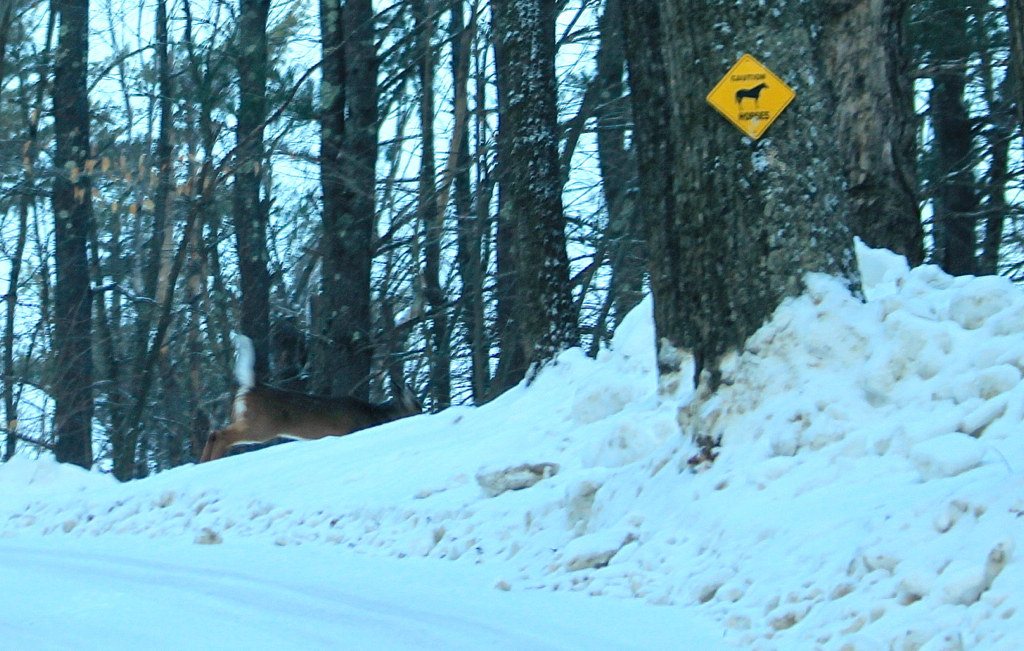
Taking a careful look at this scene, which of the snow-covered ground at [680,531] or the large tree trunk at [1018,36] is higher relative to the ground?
the large tree trunk at [1018,36]

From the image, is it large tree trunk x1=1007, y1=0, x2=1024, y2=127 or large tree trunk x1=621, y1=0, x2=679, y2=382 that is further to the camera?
large tree trunk x1=621, y1=0, x2=679, y2=382

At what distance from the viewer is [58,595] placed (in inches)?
218

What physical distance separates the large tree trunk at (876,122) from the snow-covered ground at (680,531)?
81cm

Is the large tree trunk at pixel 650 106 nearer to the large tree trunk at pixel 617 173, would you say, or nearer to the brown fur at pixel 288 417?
the brown fur at pixel 288 417

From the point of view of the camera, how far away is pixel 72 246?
18859mm

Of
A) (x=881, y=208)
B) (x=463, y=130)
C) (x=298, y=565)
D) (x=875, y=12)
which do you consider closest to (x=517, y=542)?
(x=298, y=565)

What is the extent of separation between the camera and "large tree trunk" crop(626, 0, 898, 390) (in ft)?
20.9

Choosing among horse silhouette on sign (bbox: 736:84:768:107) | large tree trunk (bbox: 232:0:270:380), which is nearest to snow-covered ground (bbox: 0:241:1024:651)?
horse silhouette on sign (bbox: 736:84:768:107)

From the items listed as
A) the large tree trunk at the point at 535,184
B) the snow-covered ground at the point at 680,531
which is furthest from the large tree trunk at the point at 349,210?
the snow-covered ground at the point at 680,531

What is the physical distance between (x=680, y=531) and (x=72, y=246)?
49.9 ft

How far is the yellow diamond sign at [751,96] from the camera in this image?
6441 mm

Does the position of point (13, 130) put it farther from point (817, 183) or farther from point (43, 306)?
point (817, 183)

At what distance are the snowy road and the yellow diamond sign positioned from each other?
2.63 meters

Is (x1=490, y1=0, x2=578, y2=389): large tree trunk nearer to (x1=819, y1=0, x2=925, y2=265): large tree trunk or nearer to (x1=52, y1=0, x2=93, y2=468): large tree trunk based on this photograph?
(x1=819, y1=0, x2=925, y2=265): large tree trunk
